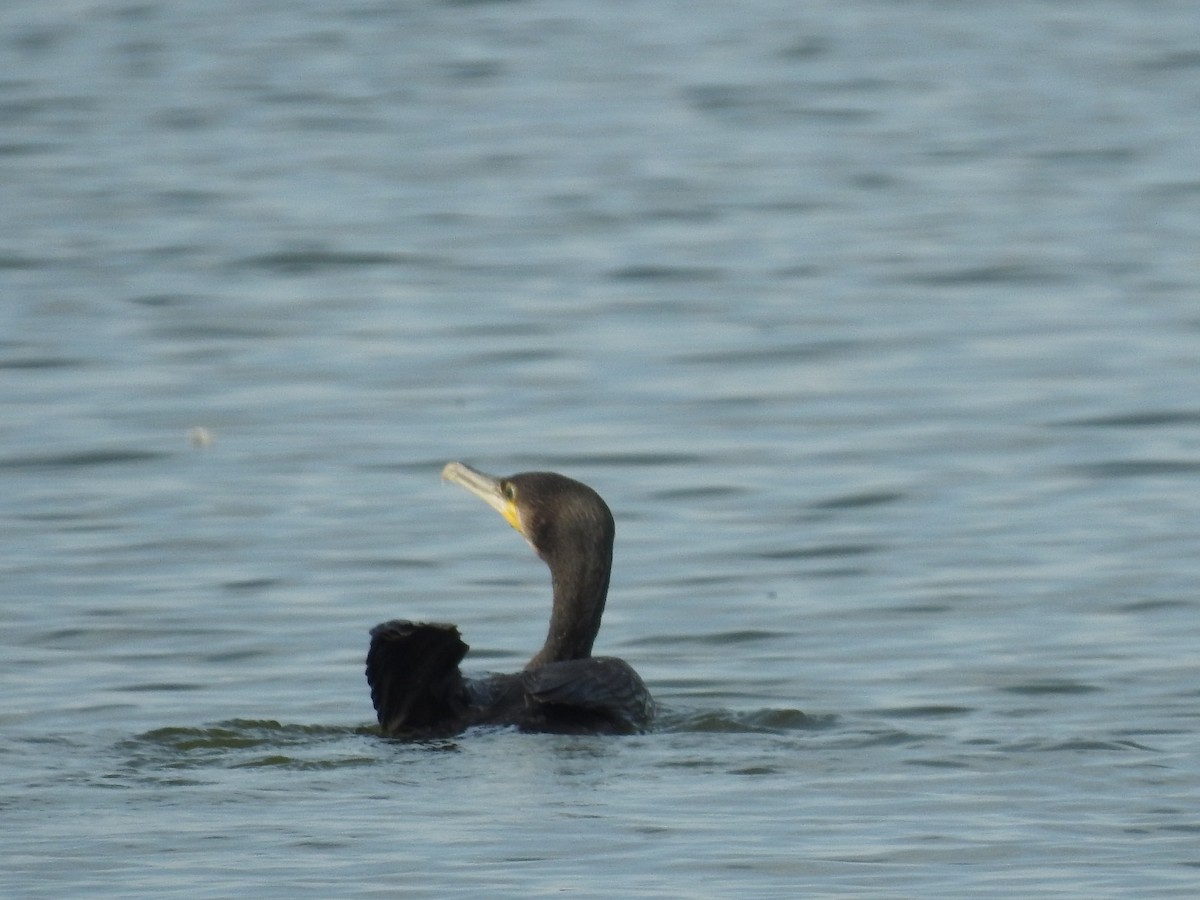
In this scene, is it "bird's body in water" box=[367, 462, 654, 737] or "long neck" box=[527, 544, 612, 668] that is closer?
"bird's body in water" box=[367, 462, 654, 737]

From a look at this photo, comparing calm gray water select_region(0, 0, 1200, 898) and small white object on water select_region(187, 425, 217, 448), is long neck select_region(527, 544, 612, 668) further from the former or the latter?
small white object on water select_region(187, 425, 217, 448)

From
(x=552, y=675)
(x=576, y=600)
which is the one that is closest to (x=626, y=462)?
(x=576, y=600)

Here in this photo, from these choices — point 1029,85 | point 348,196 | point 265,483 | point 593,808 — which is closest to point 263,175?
point 348,196

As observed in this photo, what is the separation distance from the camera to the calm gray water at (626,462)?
7.50 meters

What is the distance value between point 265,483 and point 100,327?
381 centimetres

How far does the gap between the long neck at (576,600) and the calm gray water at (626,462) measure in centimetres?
40

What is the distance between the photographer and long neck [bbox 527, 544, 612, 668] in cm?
927

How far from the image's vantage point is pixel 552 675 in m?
8.43

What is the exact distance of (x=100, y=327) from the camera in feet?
53.3

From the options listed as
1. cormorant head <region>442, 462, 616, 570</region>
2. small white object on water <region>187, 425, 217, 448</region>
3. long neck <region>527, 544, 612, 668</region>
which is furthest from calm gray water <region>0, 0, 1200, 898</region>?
cormorant head <region>442, 462, 616, 570</region>

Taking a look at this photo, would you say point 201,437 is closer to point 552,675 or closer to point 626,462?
point 626,462

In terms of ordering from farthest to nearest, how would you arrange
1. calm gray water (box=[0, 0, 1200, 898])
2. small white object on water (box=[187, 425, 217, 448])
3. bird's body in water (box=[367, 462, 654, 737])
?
1. small white object on water (box=[187, 425, 217, 448])
2. bird's body in water (box=[367, 462, 654, 737])
3. calm gray water (box=[0, 0, 1200, 898])

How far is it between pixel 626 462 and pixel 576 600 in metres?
3.94

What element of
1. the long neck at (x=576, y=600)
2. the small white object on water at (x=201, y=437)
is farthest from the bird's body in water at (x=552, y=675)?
the small white object on water at (x=201, y=437)
